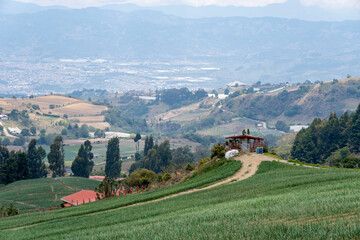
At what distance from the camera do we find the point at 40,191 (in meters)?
87.8

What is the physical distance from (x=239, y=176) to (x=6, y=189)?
63.7 metres

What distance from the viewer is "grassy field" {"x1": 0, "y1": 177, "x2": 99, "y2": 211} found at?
3061 inches

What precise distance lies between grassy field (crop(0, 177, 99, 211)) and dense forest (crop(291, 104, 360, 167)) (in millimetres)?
50856

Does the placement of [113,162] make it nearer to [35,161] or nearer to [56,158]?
[56,158]

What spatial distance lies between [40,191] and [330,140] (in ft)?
217

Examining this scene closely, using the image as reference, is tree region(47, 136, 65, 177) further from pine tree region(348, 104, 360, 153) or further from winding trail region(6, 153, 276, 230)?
winding trail region(6, 153, 276, 230)

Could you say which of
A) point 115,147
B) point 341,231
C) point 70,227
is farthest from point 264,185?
point 115,147

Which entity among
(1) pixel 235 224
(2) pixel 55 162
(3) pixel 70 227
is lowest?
(2) pixel 55 162

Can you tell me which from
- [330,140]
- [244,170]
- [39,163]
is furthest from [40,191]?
[330,140]

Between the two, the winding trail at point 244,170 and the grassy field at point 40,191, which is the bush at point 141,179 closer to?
the grassy field at point 40,191

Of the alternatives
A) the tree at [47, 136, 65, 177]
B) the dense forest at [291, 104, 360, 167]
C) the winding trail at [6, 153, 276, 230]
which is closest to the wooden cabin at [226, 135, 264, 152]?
the winding trail at [6, 153, 276, 230]

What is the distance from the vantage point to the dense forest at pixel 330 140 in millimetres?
102656

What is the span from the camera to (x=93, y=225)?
3134 cm

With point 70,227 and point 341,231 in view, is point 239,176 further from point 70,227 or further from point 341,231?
point 341,231
